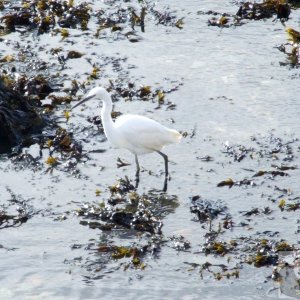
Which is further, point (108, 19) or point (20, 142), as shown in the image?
point (108, 19)

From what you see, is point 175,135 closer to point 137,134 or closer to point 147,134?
point 147,134

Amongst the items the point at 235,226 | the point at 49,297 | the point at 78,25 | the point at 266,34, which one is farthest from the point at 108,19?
the point at 49,297

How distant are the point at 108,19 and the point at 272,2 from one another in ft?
9.38

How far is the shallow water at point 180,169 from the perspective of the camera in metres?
9.18

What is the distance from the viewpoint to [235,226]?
1015 centimetres

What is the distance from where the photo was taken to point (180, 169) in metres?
11.6

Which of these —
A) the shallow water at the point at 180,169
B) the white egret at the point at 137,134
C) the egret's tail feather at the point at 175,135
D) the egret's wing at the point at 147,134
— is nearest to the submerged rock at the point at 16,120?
the shallow water at the point at 180,169

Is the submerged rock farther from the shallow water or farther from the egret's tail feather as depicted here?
the egret's tail feather

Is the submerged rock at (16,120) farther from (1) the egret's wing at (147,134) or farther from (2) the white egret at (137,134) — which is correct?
(1) the egret's wing at (147,134)

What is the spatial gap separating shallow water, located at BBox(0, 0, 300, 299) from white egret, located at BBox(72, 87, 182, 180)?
0.30 meters

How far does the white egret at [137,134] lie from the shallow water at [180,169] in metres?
0.30

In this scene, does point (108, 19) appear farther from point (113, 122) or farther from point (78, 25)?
point (113, 122)

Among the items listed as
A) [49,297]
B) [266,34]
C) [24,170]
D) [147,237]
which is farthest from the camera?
[266,34]

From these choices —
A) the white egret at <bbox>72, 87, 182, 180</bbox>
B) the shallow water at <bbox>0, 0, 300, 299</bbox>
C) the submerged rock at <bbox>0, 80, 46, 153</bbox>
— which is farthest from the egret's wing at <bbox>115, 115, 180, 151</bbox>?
the submerged rock at <bbox>0, 80, 46, 153</bbox>
